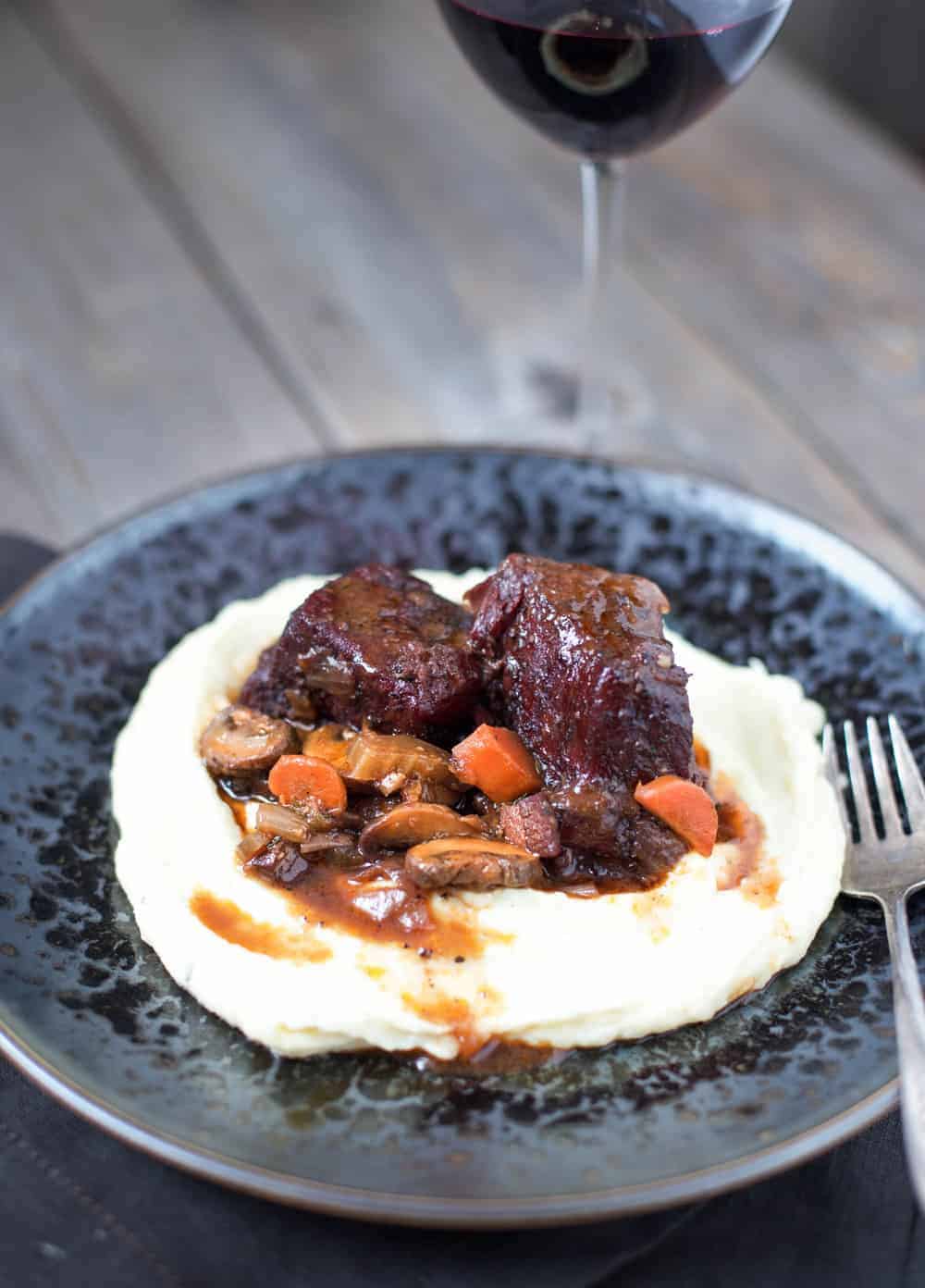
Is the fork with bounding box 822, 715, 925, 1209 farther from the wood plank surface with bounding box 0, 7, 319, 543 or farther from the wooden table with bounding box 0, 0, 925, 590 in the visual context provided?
the wood plank surface with bounding box 0, 7, 319, 543

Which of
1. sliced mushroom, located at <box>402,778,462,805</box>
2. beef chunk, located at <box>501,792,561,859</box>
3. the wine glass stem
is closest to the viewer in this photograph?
beef chunk, located at <box>501,792,561,859</box>

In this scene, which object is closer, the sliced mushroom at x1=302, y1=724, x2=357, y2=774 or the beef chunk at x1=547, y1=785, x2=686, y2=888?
the beef chunk at x1=547, y1=785, x2=686, y2=888

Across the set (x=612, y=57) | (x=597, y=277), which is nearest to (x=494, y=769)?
(x=612, y=57)

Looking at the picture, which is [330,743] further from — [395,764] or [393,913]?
[393,913]

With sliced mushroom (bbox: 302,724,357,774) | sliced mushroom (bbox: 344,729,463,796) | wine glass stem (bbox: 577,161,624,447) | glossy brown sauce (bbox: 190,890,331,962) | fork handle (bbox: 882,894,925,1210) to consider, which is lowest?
fork handle (bbox: 882,894,925,1210)

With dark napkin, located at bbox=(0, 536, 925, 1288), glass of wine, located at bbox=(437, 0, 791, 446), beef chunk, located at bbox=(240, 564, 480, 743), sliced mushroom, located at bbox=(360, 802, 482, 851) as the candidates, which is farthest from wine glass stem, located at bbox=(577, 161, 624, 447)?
dark napkin, located at bbox=(0, 536, 925, 1288)

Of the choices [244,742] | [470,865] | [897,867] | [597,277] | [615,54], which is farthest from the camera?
[597,277]
